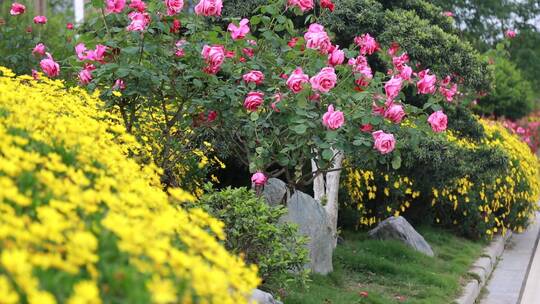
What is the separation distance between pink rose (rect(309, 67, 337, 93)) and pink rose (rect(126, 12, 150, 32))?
3.64 ft

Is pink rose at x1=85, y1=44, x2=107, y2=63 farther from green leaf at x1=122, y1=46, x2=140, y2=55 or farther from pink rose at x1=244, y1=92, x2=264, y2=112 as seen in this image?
pink rose at x1=244, y1=92, x2=264, y2=112

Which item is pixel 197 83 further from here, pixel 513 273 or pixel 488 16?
pixel 488 16

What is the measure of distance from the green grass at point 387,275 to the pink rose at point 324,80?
149 cm

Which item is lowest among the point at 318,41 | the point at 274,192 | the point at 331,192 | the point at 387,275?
the point at 387,275

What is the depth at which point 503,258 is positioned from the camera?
8969mm

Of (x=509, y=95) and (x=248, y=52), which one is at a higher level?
(x=248, y=52)

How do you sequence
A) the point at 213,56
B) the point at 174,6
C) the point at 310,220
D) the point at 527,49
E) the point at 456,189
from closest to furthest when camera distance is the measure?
the point at 213,56 < the point at 174,6 < the point at 310,220 < the point at 456,189 < the point at 527,49

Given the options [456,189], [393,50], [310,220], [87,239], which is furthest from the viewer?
[456,189]

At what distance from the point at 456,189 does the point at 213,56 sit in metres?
4.97

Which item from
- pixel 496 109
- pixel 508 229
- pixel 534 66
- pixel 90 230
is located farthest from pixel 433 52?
pixel 496 109

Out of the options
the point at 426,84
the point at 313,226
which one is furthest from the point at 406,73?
the point at 313,226

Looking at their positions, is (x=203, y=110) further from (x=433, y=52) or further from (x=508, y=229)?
(x=508, y=229)

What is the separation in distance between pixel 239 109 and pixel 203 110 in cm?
28

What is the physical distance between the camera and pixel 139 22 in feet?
15.7
